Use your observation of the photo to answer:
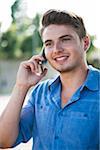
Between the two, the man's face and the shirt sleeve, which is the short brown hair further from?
the shirt sleeve

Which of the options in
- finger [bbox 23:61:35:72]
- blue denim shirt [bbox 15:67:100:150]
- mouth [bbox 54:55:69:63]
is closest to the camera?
blue denim shirt [bbox 15:67:100:150]

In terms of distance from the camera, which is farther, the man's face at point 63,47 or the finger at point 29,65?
the finger at point 29,65

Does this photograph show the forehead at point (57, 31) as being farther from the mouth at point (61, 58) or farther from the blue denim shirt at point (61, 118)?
the blue denim shirt at point (61, 118)

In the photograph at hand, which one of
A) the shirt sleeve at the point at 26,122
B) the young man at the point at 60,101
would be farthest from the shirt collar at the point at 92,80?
the shirt sleeve at the point at 26,122

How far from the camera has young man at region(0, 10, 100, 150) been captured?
1.74m

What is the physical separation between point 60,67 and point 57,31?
153 millimetres

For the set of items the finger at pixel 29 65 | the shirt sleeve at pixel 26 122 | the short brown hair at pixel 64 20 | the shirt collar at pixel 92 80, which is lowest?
the shirt sleeve at pixel 26 122

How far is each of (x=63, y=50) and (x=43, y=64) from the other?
29 cm

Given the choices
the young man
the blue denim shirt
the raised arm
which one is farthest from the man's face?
the raised arm

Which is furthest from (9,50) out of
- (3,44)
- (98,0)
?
(98,0)

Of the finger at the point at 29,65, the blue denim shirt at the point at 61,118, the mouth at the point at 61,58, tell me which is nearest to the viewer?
the blue denim shirt at the point at 61,118

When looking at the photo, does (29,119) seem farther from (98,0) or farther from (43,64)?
(98,0)

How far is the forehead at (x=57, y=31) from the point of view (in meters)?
1.83

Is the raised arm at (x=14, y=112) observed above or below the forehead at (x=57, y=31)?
below
